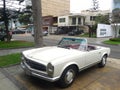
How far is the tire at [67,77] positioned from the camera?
4.54 m

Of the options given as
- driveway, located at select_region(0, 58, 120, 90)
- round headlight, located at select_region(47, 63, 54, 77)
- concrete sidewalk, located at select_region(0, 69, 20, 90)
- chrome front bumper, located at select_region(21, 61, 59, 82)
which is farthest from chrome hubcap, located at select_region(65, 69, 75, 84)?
concrete sidewalk, located at select_region(0, 69, 20, 90)

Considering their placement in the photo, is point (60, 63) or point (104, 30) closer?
point (60, 63)

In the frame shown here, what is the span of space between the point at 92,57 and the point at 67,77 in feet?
5.26

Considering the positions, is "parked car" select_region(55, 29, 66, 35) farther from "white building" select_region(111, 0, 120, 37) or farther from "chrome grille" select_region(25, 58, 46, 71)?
"chrome grille" select_region(25, 58, 46, 71)

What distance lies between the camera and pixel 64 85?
4641mm

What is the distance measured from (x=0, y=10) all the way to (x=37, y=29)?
387 inches

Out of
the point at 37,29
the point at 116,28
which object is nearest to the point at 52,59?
the point at 37,29

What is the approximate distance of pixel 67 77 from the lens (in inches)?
184

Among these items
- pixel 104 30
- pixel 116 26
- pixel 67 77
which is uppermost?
pixel 116 26

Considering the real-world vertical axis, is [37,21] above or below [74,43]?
above

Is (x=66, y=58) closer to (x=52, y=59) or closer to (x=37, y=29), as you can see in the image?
(x=52, y=59)

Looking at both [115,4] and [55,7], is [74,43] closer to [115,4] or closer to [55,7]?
[115,4]

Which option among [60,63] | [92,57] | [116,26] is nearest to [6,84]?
[60,63]

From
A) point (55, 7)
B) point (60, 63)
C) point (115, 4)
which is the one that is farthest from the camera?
point (55, 7)
